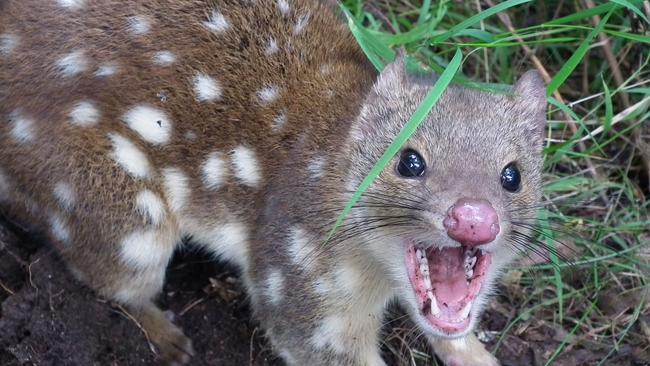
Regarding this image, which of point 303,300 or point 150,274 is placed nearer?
point 303,300

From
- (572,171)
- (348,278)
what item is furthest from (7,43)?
(572,171)

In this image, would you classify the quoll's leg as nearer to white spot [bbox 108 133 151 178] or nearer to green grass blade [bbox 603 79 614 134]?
green grass blade [bbox 603 79 614 134]

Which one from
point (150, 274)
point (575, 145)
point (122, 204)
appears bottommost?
point (150, 274)

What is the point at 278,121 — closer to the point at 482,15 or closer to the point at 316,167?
the point at 316,167

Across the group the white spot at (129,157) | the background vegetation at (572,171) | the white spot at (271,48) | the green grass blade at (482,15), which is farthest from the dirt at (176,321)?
the green grass blade at (482,15)

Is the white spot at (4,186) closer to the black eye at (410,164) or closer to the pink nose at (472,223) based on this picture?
the black eye at (410,164)

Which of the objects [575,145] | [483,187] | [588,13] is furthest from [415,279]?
[575,145]

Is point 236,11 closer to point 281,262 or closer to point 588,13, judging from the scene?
point 281,262
